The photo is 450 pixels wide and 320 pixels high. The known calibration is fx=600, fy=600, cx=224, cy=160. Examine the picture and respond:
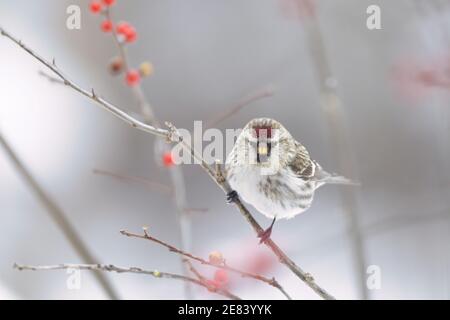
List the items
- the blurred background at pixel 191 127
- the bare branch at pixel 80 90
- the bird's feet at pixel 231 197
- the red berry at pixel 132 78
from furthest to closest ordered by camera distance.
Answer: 1. the blurred background at pixel 191 127
2. the red berry at pixel 132 78
3. the bird's feet at pixel 231 197
4. the bare branch at pixel 80 90

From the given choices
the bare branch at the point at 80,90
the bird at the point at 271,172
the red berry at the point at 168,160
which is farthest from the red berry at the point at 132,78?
the bare branch at the point at 80,90

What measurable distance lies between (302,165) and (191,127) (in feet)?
8.00

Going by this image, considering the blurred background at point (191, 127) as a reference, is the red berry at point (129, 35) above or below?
below

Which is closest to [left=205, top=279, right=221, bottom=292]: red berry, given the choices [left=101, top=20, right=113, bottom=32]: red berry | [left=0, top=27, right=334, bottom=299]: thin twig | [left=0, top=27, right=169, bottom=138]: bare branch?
[left=0, top=27, right=334, bottom=299]: thin twig

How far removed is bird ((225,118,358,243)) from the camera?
1.79m

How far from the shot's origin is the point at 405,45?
4086 mm

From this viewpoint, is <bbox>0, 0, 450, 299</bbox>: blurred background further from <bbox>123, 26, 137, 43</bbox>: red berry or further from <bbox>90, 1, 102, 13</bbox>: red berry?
<bbox>90, 1, 102, 13</bbox>: red berry

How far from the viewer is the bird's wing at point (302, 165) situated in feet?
6.63

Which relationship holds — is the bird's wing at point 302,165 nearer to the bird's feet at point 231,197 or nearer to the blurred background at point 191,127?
the bird's feet at point 231,197

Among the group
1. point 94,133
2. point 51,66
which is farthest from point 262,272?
point 94,133

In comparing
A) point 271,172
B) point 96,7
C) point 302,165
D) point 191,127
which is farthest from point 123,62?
point 191,127

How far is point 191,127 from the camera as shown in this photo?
4414 mm

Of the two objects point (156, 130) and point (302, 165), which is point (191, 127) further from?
point (156, 130)

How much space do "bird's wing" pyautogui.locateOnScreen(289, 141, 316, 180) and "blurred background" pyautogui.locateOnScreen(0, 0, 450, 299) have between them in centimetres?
140
